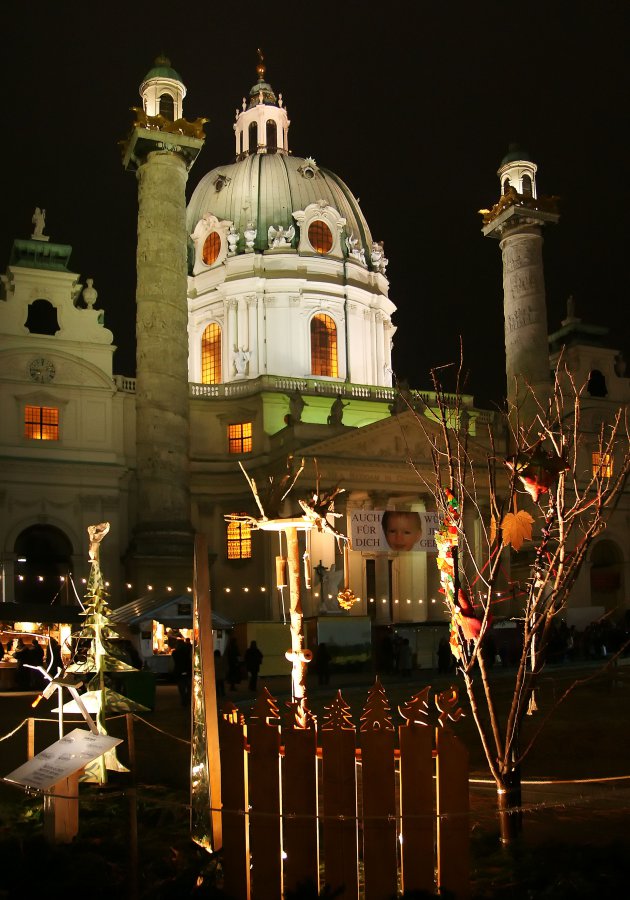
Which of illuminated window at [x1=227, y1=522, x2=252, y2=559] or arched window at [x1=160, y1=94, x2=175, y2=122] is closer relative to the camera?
arched window at [x1=160, y1=94, x2=175, y2=122]

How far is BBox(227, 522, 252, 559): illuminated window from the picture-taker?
51719 mm

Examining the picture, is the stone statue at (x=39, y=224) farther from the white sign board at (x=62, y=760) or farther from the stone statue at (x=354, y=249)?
the white sign board at (x=62, y=760)

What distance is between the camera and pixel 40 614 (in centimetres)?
2911

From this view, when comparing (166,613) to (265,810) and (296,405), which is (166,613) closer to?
(265,810)

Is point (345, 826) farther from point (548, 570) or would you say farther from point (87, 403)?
point (87, 403)

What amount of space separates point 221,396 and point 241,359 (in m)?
7.38

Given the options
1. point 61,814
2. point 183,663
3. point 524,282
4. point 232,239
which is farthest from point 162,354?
point 61,814

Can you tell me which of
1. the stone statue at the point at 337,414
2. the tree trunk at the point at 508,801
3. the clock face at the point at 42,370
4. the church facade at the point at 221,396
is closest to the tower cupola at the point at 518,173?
the church facade at the point at 221,396

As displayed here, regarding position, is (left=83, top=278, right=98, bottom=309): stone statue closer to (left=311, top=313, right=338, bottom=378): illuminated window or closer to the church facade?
the church facade

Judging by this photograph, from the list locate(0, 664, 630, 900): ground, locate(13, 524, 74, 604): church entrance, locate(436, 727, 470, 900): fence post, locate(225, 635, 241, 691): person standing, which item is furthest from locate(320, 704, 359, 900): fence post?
locate(13, 524, 74, 604): church entrance

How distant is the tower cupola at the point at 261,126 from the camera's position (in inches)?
2953

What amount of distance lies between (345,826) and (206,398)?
4683cm

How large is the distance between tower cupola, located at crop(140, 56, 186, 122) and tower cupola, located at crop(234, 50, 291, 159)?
32.0 meters

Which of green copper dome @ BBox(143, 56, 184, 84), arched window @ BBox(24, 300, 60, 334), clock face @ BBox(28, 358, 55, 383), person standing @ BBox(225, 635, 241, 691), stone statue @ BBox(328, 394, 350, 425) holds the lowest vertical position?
person standing @ BBox(225, 635, 241, 691)
